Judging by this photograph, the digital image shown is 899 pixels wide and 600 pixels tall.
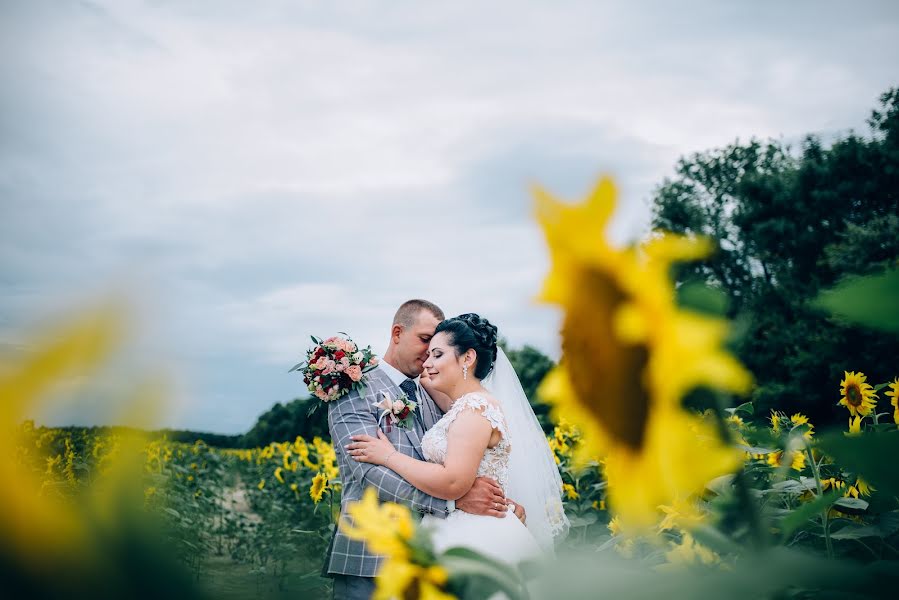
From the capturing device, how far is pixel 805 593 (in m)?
1.15

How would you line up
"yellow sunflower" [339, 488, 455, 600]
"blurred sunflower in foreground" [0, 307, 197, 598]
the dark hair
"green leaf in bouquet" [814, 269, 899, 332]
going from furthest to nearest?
the dark hair
"yellow sunflower" [339, 488, 455, 600]
"green leaf in bouquet" [814, 269, 899, 332]
"blurred sunflower in foreground" [0, 307, 197, 598]

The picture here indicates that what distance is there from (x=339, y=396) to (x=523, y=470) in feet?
4.36

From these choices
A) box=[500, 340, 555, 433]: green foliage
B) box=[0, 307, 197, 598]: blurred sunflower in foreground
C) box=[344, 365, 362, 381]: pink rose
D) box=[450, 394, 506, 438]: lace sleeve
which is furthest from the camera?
box=[500, 340, 555, 433]: green foliage

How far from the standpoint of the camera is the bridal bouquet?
369 cm

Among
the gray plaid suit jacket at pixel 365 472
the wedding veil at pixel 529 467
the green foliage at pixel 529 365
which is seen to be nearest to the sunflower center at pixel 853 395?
the wedding veil at pixel 529 467

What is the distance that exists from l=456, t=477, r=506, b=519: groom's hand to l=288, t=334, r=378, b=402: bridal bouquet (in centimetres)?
91

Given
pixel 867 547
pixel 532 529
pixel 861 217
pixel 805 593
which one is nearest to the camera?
pixel 805 593

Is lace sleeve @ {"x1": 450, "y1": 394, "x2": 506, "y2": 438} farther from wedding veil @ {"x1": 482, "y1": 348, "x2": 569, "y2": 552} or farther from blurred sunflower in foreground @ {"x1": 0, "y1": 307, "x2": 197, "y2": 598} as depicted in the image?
blurred sunflower in foreground @ {"x1": 0, "y1": 307, "x2": 197, "y2": 598}

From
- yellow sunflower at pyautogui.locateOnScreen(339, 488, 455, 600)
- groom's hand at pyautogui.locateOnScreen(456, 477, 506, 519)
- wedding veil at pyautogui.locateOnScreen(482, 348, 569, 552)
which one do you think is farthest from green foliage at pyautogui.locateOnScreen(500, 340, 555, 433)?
yellow sunflower at pyautogui.locateOnScreen(339, 488, 455, 600)

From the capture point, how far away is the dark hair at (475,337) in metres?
3.89

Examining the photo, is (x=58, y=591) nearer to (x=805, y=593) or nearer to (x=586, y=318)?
(x=586, y=318)

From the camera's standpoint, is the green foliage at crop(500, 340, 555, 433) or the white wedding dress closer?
the white wedding dress

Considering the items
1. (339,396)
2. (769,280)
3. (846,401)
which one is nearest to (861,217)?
(769,280)

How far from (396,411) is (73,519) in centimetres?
328
